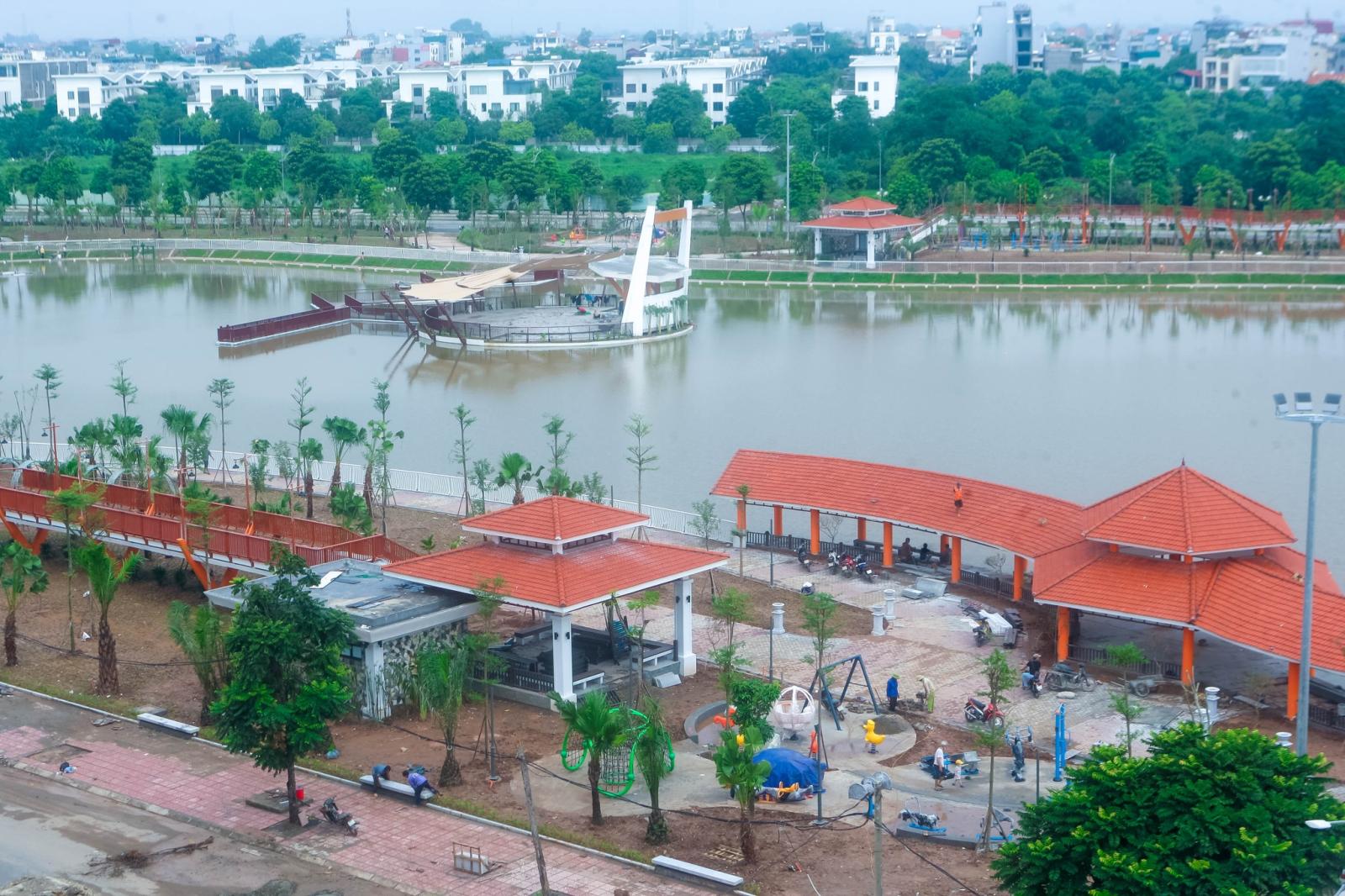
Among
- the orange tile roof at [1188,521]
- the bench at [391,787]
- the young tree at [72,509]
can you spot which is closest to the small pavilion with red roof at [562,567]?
the bench at [391,787]

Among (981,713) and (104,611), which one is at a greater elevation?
(104,611)

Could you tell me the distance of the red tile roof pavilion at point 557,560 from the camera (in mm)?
14570

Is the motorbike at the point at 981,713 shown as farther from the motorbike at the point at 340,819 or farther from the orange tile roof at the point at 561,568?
the motorbike at the point at 340,819

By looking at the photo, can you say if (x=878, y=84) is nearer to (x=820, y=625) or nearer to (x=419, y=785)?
(x=820, y=625)

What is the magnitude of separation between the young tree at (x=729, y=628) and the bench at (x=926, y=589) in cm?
170

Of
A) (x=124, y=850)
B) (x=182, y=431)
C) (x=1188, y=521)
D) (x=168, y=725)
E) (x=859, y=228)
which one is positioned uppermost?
(x=859, y=228)

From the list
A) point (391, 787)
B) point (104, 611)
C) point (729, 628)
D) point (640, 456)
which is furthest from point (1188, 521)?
point (104, 611)

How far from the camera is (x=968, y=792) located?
1252cm

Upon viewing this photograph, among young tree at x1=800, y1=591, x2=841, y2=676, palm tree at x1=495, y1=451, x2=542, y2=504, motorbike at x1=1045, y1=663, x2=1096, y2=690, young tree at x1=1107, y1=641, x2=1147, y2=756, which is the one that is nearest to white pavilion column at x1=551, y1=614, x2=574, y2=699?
young tree at x1=800, y1=591, x2=841, y2=676

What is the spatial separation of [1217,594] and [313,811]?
25.7ft

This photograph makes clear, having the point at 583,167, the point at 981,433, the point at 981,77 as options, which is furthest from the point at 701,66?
the point at 981,433

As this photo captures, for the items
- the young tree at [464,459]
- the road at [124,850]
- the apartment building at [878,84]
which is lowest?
the road at [124,850]

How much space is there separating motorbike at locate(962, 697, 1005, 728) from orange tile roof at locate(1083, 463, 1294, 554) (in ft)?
7.62

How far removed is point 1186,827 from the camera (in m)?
9.12
